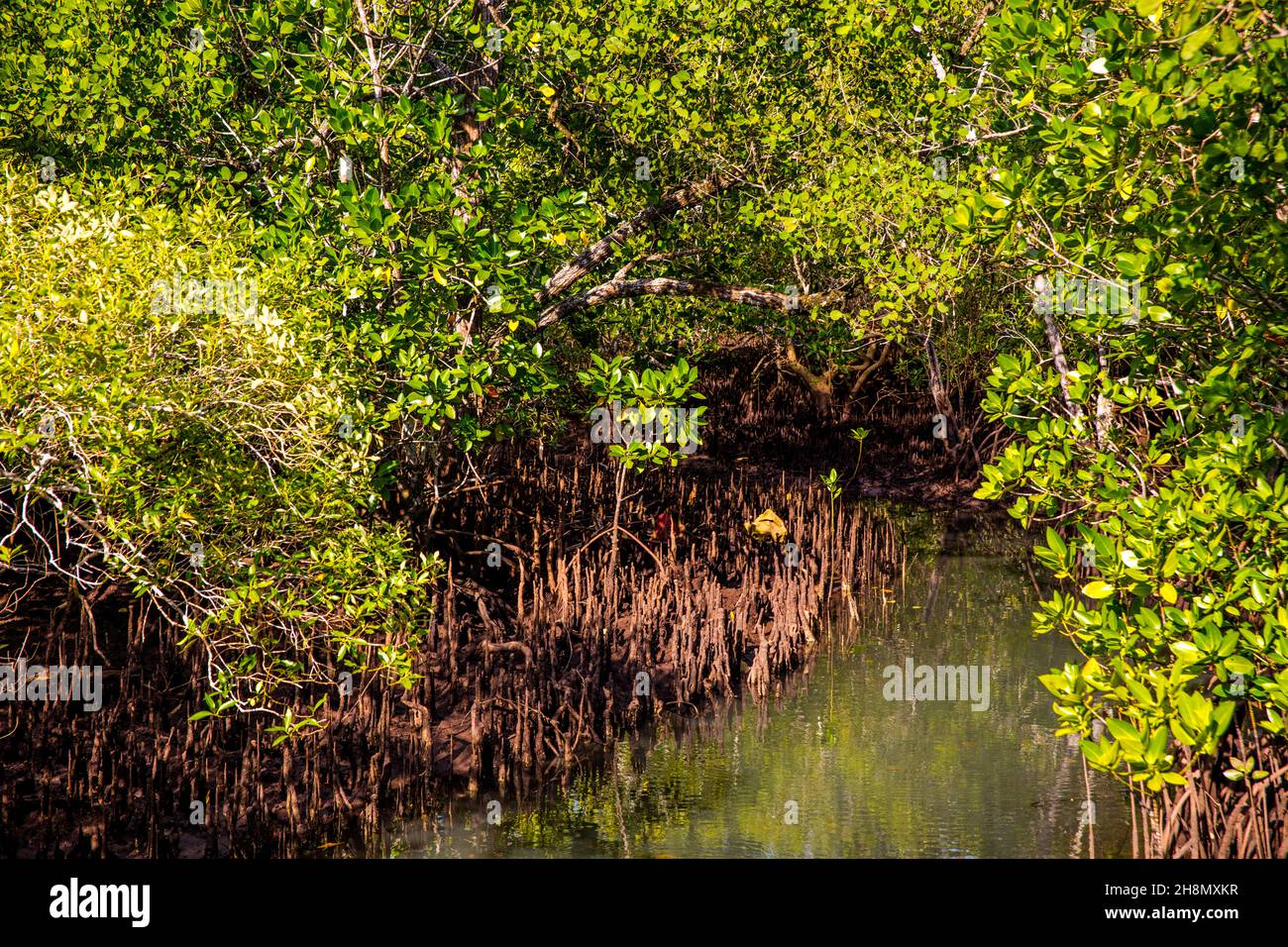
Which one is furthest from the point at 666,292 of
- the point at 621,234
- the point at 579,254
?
the point at 579,254

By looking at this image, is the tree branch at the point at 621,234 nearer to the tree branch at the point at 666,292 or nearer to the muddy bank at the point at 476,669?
the tree branch at the point at 666,292

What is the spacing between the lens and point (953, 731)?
25.4 ft

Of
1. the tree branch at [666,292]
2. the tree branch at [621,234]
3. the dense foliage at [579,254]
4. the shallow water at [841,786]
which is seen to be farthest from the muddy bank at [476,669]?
the tree branch at [621,234]

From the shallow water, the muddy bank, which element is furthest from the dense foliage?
the shallow water

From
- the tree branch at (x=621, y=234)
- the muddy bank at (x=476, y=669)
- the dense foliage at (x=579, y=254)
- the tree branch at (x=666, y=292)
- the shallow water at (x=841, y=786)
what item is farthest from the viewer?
the tree branch at (x=666, y=292)

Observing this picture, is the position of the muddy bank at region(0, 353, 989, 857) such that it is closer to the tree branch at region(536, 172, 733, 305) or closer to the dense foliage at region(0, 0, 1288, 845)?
the dense foliage at region(0, 0, 1288, 845)

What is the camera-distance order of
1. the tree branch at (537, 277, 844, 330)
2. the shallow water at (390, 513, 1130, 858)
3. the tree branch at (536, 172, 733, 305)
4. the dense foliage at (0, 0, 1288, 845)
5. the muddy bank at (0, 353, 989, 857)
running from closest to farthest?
the dense foliage at (0, 0, 1288, 845), the shallow water at (390, 513, 1130, 858), the muddy bank at (0, 353, 989, 857), the tree branch at (536, 172, 733, 305), the tree branch at (537, 277, 844, 330)

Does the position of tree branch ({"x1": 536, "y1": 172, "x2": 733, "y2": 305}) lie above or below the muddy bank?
above

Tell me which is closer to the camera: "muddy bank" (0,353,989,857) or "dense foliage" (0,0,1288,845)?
"dense foliage" (0,0,1288,845)

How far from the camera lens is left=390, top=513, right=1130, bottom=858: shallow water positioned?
20.4 feet

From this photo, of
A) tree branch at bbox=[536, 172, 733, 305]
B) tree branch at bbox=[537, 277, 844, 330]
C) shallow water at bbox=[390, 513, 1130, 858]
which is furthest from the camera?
tree branch at bbox=[537, 277, 844, 330]

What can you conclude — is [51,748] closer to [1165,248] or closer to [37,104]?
[37,104]

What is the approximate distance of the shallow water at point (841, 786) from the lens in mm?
6230

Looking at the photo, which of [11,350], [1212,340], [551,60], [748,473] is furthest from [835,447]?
[11,350]
